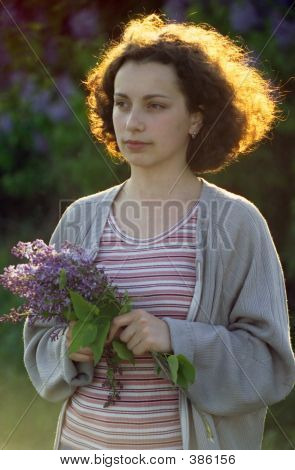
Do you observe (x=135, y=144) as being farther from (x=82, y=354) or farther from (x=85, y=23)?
(x=85, y=23)

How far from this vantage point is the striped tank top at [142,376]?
1.68 meters

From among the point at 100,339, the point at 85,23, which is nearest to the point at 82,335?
the point at 100,339

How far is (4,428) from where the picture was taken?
295cm

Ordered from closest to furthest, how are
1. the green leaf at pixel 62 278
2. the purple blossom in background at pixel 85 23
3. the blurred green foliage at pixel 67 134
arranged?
the green leaf at pixel 62 278
the blurred green foliage at pixel 67 134
the purple blossom in background at pixel 85 23

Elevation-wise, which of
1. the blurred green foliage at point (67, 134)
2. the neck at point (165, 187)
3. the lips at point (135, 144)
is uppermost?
the lips at point (135, 144)

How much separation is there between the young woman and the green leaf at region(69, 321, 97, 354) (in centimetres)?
5

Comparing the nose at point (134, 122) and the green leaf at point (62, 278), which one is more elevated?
the nose at point (134, 122)

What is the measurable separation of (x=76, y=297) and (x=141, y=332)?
14 centimetres

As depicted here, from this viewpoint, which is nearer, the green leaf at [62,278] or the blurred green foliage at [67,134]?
the green leaf at [62,278]

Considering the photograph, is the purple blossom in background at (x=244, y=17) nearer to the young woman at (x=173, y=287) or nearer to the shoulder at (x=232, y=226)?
the young woman at (x=173, y=287)

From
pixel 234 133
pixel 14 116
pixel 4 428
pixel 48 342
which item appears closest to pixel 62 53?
pixel 14 116

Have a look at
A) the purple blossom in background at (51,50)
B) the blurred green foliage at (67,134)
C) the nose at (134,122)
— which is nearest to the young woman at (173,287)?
the nose at (134,122)

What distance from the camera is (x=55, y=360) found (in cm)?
179

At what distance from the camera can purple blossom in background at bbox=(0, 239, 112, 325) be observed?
1.58 metres
